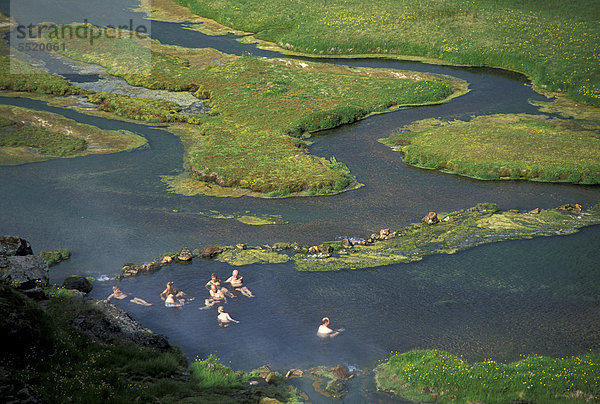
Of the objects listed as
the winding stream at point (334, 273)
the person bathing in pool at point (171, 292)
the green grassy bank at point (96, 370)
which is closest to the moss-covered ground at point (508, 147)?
the winding stream at point (334, 273)

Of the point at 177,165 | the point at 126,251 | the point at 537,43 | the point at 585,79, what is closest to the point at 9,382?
the point at 126,251

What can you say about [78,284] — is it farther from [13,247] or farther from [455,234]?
[455,234]

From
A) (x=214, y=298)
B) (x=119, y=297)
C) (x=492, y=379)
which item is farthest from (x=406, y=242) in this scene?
(x=119, y=297)

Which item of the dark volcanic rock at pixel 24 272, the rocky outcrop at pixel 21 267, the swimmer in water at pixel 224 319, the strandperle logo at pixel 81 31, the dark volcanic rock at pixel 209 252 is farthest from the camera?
the strandperle logo at pixel 81 31

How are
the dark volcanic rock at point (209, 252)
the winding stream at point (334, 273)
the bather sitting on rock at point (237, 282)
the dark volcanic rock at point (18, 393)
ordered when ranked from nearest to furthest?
the dark volcanic rock at point (18, 393), the winding stream at point (334, 273), the bather sitting on rock at point (237, 282), the dark volcanic rock at point (209, 252)

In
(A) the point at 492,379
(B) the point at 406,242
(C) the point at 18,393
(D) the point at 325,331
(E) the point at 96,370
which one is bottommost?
(D) the point at 325,331

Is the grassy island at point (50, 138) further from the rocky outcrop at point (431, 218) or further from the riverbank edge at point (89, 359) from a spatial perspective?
the rocky outcrop at point (431, 218)

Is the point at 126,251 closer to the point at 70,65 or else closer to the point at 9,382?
the point at 9,382
